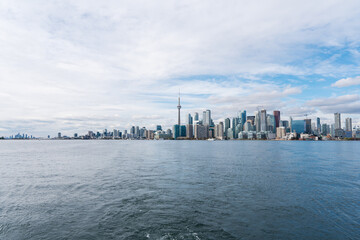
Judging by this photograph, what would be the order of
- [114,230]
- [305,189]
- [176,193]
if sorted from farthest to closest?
[305,189] < [176,193] < [114,230]

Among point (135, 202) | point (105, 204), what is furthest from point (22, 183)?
point (135, 202)

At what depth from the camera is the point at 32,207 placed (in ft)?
84.4

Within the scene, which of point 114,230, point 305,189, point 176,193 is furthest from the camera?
point 305,189

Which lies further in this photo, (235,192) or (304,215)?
(235,192)

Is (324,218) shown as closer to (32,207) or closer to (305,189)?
(305,189)

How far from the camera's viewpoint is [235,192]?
1244 inches

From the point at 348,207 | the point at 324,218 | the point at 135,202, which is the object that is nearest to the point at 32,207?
the point at 135,202

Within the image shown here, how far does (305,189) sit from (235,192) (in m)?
11.9

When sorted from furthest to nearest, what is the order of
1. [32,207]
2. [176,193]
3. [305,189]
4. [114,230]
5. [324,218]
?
[305,189]
[176,193]
[32,207]
[324,218]
[114,230]

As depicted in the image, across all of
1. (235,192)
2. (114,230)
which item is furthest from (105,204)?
(235,192)

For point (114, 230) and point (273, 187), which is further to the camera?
point (273, 187)

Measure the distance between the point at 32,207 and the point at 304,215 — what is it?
104 ft

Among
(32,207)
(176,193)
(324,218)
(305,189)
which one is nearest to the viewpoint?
(324,218)

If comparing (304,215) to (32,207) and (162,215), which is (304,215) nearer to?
(162,215)
